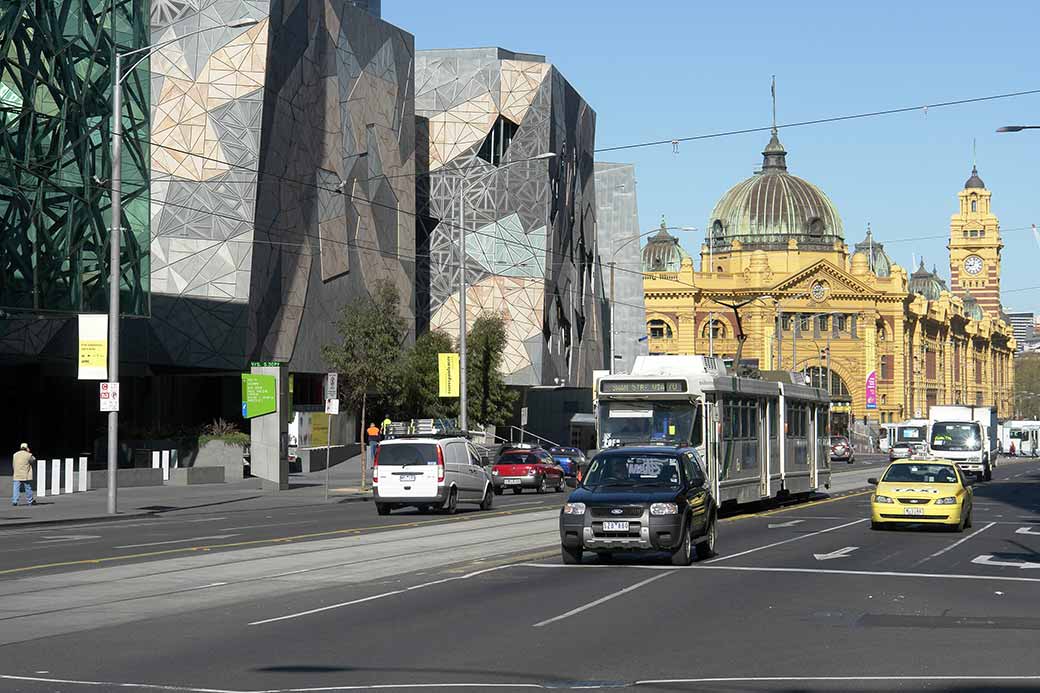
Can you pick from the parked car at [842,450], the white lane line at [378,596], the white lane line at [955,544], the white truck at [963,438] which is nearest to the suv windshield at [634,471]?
the white lane line at [378,596]

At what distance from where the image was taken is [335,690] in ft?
35.0

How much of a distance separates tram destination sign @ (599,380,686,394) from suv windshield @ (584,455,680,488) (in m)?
7.76

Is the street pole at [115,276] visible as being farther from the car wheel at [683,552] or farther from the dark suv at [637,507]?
the car wheel at [683,552]

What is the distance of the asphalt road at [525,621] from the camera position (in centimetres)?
1130

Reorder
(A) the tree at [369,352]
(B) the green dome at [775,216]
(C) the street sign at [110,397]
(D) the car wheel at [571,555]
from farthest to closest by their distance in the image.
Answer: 1. (B) the green dome at [775,216]
2. (A) the tree at [369,352]
3. (C) the street sign at [110,397]
4. (D) the car wheel at [571,555]

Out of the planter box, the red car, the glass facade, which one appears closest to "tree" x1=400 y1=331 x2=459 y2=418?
the planter box

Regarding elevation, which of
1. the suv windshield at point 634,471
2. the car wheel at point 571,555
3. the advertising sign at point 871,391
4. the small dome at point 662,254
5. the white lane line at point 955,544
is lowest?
the white lane line at point 955,544

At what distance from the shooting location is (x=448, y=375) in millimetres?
54062

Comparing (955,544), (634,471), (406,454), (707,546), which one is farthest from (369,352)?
(634,471)

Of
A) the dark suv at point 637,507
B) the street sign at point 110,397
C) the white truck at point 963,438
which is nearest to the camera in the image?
the dark suv at point 637,507

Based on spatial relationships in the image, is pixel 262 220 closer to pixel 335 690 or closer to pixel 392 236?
pixel 392 236

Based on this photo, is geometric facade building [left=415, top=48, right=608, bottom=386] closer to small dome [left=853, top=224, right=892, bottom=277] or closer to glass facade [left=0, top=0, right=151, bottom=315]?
glass facade [left=0, top=0, right=151, bottom=315]

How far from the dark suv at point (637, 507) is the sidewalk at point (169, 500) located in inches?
561

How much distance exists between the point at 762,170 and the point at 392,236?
309 ft
